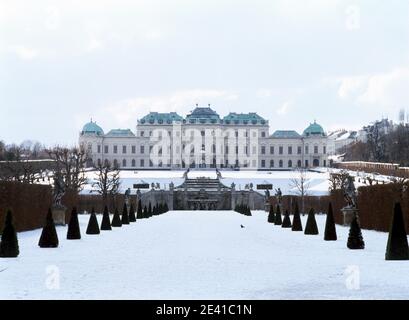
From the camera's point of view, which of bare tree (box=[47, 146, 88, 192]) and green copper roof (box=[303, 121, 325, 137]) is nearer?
bare tree (box=[47, 146, 88, 192])

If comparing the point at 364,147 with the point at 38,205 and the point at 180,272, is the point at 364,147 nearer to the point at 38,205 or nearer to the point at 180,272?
the point at 38,205

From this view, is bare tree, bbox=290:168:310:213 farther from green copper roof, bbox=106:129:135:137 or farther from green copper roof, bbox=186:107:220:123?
green copper roof, bbox=106:129:135:137

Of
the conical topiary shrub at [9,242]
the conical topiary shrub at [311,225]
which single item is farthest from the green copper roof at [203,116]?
the conical topiary shrub at [9,242]

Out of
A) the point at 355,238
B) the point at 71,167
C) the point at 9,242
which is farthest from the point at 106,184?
the point at 9,242

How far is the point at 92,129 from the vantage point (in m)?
105

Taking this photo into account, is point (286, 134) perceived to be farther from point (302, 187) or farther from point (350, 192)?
point (350, 192)

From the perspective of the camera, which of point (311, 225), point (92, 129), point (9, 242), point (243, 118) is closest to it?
A: point (9, 242)

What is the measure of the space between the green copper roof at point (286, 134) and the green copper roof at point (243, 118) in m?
3.06

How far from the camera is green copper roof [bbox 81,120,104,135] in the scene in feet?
343

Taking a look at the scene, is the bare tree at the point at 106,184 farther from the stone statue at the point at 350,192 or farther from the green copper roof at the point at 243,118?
the green copper roof at the point at 243,118

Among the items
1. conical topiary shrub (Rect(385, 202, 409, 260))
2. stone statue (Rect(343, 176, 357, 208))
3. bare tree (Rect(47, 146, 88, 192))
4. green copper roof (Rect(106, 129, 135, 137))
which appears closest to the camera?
conical topiary shrub (Rect(385, 202, 409, 260))

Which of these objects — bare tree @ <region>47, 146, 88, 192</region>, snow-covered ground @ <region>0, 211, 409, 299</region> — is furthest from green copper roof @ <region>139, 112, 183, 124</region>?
snow-covered ground @ <region>0, 211, 409, 299</region>

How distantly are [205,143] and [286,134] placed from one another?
47.7 feet

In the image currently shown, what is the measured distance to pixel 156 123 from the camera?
10481cm
